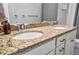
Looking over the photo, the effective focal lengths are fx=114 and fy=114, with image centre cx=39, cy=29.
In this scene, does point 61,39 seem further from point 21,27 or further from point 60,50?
point 21,27

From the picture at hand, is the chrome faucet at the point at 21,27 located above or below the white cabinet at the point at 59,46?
above

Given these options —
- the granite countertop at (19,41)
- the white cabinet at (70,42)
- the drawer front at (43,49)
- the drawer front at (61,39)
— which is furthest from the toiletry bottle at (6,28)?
the white cabinet at (70,42)

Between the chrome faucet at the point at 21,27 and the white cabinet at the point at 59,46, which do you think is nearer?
the white cabinet at the point at 59,46

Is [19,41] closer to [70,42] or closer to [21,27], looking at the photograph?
[21,27]

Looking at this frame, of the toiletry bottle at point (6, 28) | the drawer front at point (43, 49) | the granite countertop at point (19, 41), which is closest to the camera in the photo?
the granite countertop at point (19, 41)

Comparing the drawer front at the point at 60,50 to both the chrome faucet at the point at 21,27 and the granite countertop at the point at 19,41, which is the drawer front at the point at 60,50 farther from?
the chrome faucet at the point at 21,27

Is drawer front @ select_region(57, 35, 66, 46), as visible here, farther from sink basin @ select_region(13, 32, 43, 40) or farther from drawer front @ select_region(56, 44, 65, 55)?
sink basin @ select_region(13, 32, 43, 40)

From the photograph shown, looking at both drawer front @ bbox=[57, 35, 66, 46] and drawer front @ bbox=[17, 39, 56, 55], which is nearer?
drawer front @ bbox=[17, 39, 56, 55]

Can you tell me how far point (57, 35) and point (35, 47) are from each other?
1.01ft

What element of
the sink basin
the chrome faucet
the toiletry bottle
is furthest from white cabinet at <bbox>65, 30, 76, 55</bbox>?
the toiletry bottle

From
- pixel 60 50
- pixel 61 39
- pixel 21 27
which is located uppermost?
pixel 21 27

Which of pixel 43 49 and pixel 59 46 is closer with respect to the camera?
pixel 43 49

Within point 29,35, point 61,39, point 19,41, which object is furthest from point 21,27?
point 61,39

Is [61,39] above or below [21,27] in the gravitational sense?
below
